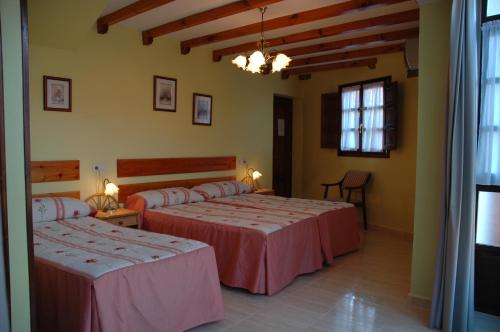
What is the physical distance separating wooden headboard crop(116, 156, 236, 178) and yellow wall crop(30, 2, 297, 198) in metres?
0.07

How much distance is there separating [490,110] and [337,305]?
1793mm

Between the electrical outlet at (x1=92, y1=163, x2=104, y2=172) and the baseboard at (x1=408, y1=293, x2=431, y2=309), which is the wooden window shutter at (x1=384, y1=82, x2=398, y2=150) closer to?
the baseboard at (x1=408, y1=293, x2=431, y2=309)

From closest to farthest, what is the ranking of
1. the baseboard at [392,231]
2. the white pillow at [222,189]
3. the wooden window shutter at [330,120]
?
1. the white pillow at [222,189]
2. the baseboard at [392,231]
3. the wooden window shutter at [330,120]

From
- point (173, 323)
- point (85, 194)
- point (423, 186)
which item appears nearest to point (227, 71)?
point (85, 194)

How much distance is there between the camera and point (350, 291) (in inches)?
131

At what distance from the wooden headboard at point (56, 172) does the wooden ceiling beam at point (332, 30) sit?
243 cm

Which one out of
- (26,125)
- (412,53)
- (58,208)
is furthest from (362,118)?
(26,125)

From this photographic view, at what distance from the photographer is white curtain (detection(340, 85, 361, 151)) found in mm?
5961

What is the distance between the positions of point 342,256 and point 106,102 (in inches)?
122

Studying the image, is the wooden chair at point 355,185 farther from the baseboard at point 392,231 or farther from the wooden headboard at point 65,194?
the wooden headboard at point 65,194

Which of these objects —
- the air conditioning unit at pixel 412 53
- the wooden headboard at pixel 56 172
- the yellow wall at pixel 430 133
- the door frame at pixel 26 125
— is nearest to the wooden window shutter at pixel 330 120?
the air conditioning unit at pixel 412 53

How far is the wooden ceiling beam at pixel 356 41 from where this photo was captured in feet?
14.2

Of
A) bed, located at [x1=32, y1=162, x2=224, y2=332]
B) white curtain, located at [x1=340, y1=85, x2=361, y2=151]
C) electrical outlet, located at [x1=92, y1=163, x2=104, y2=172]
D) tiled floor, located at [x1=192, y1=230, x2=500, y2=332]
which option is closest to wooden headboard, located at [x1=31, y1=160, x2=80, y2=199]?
electrical outlet, located at [x1=92, y1=163, x2=104, y2=172]

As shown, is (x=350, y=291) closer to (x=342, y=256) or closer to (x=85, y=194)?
(x=342, y=256)
